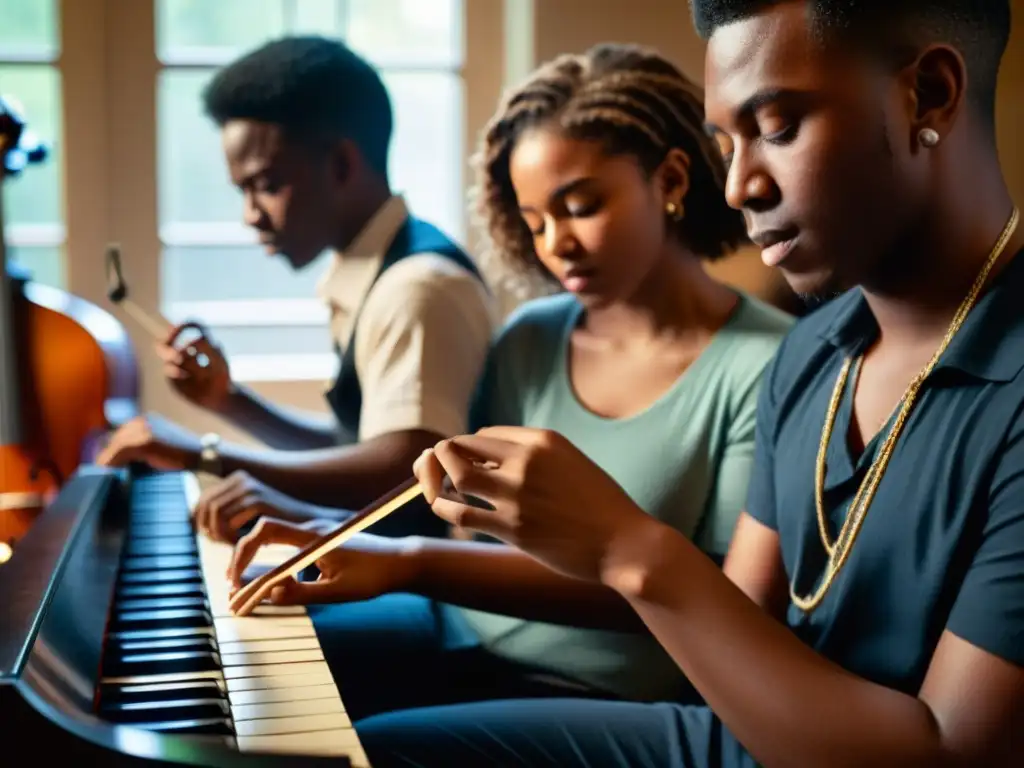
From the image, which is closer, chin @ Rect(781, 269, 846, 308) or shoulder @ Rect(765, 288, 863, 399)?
chin @ Rect(781, 269, 846, 308)

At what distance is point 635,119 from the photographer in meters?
1.13

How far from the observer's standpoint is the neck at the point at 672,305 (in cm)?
112

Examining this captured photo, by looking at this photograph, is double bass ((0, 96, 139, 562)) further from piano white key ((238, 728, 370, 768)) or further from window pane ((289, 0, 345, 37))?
piano white key ((238, 728, 370, 768))

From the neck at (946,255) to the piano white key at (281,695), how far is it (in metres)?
0.42

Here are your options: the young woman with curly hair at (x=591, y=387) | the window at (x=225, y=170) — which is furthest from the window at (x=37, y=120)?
the young woman with curly hair at (x=591, y=387)

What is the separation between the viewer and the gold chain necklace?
0.72 metres

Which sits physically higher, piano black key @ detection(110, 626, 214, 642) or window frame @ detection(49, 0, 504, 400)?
window frame @ detection(49, 0, 504, 400)

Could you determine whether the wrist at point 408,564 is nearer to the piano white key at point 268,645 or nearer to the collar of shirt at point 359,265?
the piano white key at point 268,645

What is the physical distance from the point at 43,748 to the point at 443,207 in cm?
170

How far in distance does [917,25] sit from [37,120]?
1680 mm

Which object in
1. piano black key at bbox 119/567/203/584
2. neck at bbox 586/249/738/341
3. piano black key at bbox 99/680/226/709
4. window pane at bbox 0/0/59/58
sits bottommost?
piano black key at bbox 119/567/203/584

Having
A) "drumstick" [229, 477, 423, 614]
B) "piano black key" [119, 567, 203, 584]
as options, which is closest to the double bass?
"piano black key" [119, 567, 203, 584]

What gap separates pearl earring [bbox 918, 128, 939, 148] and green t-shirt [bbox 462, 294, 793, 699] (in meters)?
0.38

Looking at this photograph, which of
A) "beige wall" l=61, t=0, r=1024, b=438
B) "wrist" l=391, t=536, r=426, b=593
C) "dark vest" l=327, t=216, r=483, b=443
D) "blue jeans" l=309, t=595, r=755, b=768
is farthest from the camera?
"beige wall" l=61, t=0, r=1024, b=438
